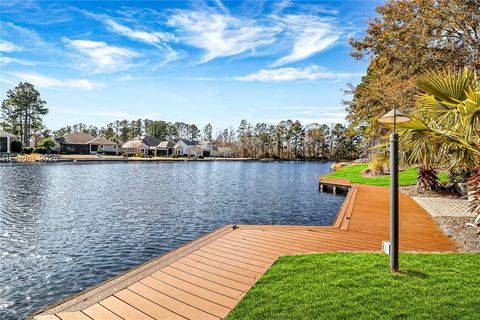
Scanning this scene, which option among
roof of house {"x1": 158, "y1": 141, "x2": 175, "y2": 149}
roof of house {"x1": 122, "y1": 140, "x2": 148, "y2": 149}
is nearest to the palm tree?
roof of house {"x1": 122, "y1": 140, "x2": 148, "y2": 149}

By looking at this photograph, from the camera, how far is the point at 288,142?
2714 inches

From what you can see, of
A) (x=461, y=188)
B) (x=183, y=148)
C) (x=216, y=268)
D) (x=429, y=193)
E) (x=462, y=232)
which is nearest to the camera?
(x=216, y=268)

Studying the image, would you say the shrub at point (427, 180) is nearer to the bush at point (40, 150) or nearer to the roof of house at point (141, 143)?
the bush at point (40, 150)

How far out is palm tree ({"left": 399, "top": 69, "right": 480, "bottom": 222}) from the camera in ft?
15.0

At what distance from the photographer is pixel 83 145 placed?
53.5 meters

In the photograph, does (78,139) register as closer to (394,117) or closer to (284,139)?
(284,139)

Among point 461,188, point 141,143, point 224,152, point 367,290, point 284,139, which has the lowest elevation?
point 367,290

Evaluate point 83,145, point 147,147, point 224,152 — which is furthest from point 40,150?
point 224,152

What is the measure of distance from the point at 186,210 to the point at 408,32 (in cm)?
971

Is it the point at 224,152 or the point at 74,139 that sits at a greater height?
the point at 74,139

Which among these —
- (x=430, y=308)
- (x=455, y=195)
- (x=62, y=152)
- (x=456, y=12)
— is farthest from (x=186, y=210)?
(x=62, y=152)

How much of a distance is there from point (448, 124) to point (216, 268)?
4.64 metres

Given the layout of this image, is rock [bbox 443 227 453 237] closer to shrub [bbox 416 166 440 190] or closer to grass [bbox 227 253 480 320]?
grass [bbox 227 253 480 320]

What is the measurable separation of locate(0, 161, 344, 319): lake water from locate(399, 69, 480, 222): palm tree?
409 cm
